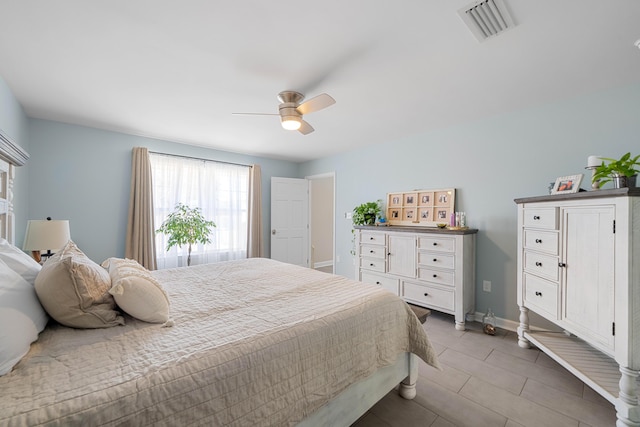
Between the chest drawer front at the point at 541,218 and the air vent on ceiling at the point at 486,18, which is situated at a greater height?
the air vent on ceiling at the point at 486,18

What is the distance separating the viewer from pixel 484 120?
3.09 meters

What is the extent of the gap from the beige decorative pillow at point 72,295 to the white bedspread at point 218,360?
0.16 ft

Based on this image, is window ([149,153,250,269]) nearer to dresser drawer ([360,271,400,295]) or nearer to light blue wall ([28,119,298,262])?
light blue wall ([28,119,298,262])

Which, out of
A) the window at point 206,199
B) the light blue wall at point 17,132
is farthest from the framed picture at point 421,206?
the light blue wall at point 17,132

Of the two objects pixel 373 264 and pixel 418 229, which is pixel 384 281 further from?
pixel 418 229

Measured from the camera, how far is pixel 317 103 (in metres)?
2.09

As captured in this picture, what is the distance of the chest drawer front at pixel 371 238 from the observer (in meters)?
3.64

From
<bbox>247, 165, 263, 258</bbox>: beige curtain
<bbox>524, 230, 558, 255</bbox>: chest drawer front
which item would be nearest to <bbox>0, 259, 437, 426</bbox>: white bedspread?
<bbox>524, 230, 558, 255</bbox>: chest drawer front

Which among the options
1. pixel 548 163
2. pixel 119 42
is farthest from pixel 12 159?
pixel 548 163

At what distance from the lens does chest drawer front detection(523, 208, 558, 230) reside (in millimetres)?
2068

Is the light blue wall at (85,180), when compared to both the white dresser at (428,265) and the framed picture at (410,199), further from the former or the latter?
the framed picture at (410,199)

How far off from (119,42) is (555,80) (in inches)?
131

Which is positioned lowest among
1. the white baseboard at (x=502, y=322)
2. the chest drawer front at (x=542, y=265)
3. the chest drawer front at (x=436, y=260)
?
the white baseboard at (x=502, y=322)

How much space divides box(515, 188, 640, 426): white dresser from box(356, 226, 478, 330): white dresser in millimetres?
563
